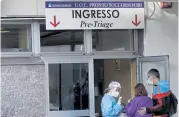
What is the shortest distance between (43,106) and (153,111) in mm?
2338

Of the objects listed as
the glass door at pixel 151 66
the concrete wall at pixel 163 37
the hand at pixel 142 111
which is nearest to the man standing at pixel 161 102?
the hand at pixel 142 111

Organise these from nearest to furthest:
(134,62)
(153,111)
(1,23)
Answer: (153,111)
(1,23)
(134,62)

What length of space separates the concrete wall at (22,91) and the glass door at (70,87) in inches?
10.3

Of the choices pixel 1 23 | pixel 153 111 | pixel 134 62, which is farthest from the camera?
pixel 134 62

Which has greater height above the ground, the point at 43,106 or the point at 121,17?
the point at 121,17

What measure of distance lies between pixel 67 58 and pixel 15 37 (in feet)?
3.45

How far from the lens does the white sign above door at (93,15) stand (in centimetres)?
784

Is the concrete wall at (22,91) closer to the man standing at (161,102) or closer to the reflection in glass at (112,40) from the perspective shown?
the reflection in glass at (112,40)

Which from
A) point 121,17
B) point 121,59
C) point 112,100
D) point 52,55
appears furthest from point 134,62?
point 112,100

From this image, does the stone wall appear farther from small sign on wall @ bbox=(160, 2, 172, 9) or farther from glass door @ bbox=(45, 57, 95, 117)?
small sign on wall @ bbox=(160, 2, 172, 9)

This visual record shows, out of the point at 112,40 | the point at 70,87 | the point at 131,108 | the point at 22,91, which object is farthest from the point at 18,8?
the point at 131,108

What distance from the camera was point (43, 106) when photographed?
784 centimetres

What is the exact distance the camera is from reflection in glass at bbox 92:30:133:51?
8297 mm

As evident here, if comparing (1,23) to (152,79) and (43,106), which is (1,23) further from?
(152,79)
